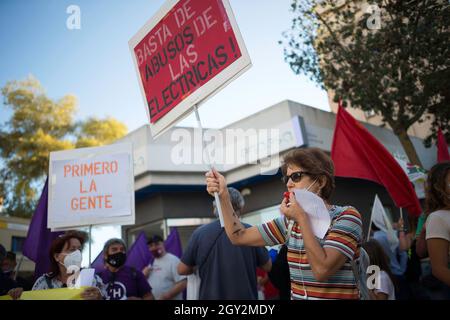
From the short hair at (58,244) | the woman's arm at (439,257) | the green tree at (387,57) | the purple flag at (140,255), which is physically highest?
the green tree at (387,57)

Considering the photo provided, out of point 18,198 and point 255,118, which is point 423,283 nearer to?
point 255,118

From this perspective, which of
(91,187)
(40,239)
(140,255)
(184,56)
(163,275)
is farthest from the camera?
(140,255)

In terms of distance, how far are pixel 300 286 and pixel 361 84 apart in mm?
6480

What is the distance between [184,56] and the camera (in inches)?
102

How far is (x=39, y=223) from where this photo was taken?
168 inches

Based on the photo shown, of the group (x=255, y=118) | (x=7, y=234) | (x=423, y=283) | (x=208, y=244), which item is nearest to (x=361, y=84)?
(x=255, y=118)

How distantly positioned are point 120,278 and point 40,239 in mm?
1142

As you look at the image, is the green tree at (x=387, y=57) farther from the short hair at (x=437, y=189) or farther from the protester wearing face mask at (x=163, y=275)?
the protester wearing face mask at (x=163, y=275)

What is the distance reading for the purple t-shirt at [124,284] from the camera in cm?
359

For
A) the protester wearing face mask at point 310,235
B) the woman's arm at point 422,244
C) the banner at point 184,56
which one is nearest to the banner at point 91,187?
the banner at point 184,56

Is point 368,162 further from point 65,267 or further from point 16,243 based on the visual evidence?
point 16,243

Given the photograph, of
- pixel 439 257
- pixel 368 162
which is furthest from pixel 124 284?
pixel 368 162

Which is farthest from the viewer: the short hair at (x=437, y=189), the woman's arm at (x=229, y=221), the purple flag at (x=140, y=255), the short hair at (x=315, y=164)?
the purple flag at (x=140, y=255)

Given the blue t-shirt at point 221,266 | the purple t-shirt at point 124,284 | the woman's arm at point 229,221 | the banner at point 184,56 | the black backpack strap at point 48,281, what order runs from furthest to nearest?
the purple t-shirt at point 124,284, the blue t-shirt at point 221,266, the black backpack strap at point 48,281, the banner at point 184,56, the woman's arm at point 229,221
